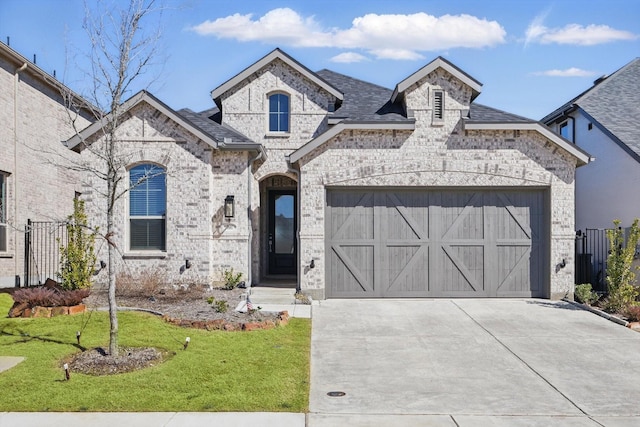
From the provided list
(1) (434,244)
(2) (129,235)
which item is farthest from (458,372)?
(2) (129,235)

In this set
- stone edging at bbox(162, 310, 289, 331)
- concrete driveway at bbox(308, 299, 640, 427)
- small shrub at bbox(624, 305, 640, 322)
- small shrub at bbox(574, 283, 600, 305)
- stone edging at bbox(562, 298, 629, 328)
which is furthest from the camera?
small shrub at bbox(574, 283, 600, 305)

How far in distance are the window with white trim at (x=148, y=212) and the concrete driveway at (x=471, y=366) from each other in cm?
461

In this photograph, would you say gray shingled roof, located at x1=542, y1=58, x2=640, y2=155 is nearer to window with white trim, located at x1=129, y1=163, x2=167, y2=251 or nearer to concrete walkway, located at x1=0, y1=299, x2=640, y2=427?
concrete walkway, located at x1=0, y1=299, x2=640, y2=427

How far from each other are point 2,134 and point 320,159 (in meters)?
9.30

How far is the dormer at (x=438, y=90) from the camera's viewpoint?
14.4 m

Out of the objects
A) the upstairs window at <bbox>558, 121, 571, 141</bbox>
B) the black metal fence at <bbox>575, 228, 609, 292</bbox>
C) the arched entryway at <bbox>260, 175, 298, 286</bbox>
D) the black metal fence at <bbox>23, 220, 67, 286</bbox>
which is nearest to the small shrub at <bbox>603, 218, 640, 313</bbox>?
the black metal fence at <bbox>575, 228, 609, 292</bbox>

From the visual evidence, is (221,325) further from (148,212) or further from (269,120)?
(269,120)

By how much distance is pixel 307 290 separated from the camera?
14.1 meters

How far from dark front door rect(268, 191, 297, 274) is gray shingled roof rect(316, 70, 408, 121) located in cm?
329

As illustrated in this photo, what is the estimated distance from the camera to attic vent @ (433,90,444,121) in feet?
47.3

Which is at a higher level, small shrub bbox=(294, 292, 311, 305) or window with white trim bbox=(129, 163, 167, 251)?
window with white trim bbox=(129, 163, 167, 251)

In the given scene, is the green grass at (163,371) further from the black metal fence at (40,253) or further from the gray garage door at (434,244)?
the black metal fence at (40,253)

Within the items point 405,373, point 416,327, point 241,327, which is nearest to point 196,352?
point 241,327

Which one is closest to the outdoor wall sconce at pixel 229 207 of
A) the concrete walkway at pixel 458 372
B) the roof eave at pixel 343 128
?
the roof eave at pixel 343 128
